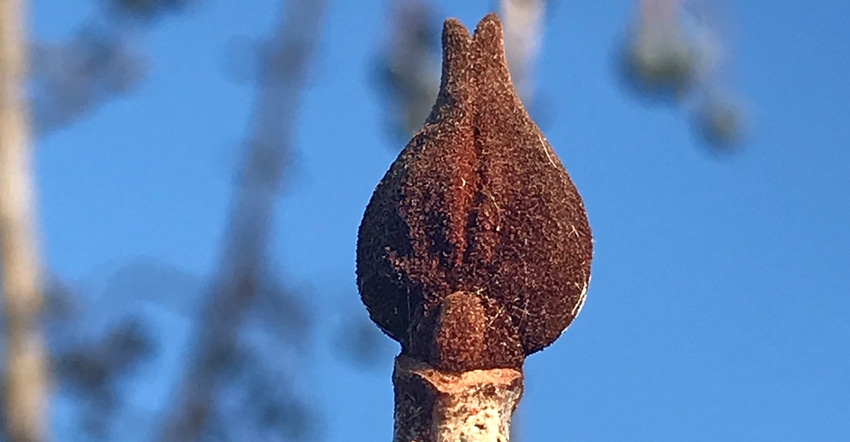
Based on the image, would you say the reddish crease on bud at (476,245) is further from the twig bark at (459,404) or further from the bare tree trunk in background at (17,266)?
the bare tree trunk in background at (17,266)

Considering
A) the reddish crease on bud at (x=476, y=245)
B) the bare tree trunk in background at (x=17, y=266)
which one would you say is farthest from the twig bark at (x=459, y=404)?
the bare tree trunk in background at (x=17, y=266)

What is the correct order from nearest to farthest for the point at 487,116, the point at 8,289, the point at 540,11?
the point at 487,116
the point at 8,289
the point at 540,11

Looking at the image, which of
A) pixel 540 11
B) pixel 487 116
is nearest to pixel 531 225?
pixel 487 116

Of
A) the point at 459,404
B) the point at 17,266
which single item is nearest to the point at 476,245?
the point at 459,404

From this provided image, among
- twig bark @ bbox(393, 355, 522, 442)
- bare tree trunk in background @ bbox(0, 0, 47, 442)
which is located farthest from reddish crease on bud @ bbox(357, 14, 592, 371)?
bare tree trunk in background @ bbox(0, 0, 47, 442)

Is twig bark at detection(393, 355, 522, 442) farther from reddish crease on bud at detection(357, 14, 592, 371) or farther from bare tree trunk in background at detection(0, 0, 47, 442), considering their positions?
bare tree trunk in background at detection(0, 0, 47, 442)

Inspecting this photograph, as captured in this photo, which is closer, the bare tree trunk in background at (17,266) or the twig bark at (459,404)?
the twig bark at (459,404)

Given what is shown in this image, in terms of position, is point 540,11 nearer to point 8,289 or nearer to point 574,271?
point 8,289
